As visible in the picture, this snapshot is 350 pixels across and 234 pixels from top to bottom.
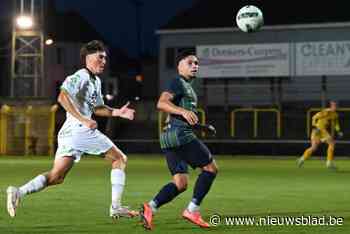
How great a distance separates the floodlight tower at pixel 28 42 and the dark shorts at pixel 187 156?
87.8 feet

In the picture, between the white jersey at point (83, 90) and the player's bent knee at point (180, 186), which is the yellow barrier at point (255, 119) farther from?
the player's bent knee at point (180, 186)

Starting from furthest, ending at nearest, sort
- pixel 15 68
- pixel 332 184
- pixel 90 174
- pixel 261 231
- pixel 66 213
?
pixel 15 68 → pixel 90 174 → pixel 332 184 → pixel 66 213 → pixel 261 231

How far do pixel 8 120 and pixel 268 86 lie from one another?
565 inches

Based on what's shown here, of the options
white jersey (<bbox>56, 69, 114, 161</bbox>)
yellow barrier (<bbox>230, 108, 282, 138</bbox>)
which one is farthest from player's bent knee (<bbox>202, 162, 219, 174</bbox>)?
yellow barrier (<bbox>230, 108, 282, 138</bbox>)

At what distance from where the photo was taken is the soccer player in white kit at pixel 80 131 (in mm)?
11078

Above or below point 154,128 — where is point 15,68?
above

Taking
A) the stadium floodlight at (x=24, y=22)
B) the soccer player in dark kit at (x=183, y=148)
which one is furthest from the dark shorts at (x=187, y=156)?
the stadium floodlight at (x=24, y=22)

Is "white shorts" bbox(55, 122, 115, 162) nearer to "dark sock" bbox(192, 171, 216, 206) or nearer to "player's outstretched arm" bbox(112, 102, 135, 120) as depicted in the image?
"player's outstretched arm" bbox(112, 102, 135, 120)

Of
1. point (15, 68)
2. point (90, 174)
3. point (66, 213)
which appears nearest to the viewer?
point (66, 213)

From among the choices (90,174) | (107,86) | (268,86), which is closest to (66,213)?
(90,174)

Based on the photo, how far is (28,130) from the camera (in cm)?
3897

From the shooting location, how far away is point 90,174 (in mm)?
23234

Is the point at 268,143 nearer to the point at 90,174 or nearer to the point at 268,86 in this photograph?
the point at 268,86

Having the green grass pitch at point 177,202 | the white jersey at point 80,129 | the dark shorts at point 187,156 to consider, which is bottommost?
the green grass pitch at point 177,202
